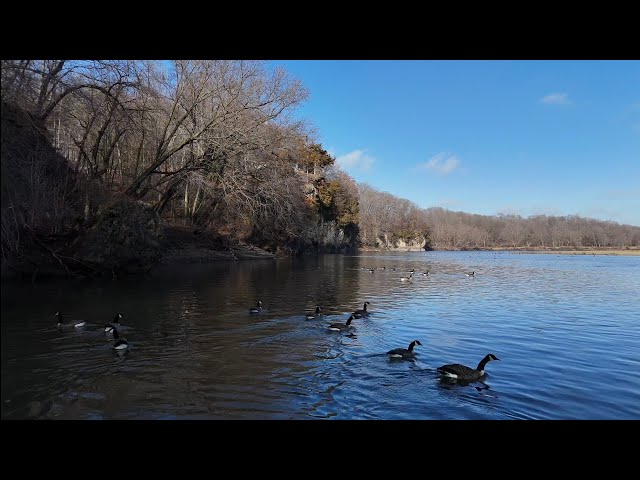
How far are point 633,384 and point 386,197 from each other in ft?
477

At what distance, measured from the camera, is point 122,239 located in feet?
90.6

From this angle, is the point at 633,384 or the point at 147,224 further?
the point at 147,224

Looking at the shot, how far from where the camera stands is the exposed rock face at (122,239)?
86.6 feet

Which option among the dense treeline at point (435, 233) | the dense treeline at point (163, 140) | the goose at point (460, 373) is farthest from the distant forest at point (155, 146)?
the dense treeline at point (435, 233)

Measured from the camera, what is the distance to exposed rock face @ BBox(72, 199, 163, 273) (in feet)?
86.6

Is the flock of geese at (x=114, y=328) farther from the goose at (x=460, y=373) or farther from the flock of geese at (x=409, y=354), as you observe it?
the goose at (x=460, y=373)

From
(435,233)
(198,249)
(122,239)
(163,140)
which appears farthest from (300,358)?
(435,233)

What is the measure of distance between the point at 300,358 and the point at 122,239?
20430 millimetres

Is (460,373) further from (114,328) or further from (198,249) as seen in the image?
(198,249)

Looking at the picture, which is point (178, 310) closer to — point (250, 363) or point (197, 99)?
point (250, 363)

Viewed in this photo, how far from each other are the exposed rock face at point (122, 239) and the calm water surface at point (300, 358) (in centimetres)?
405
